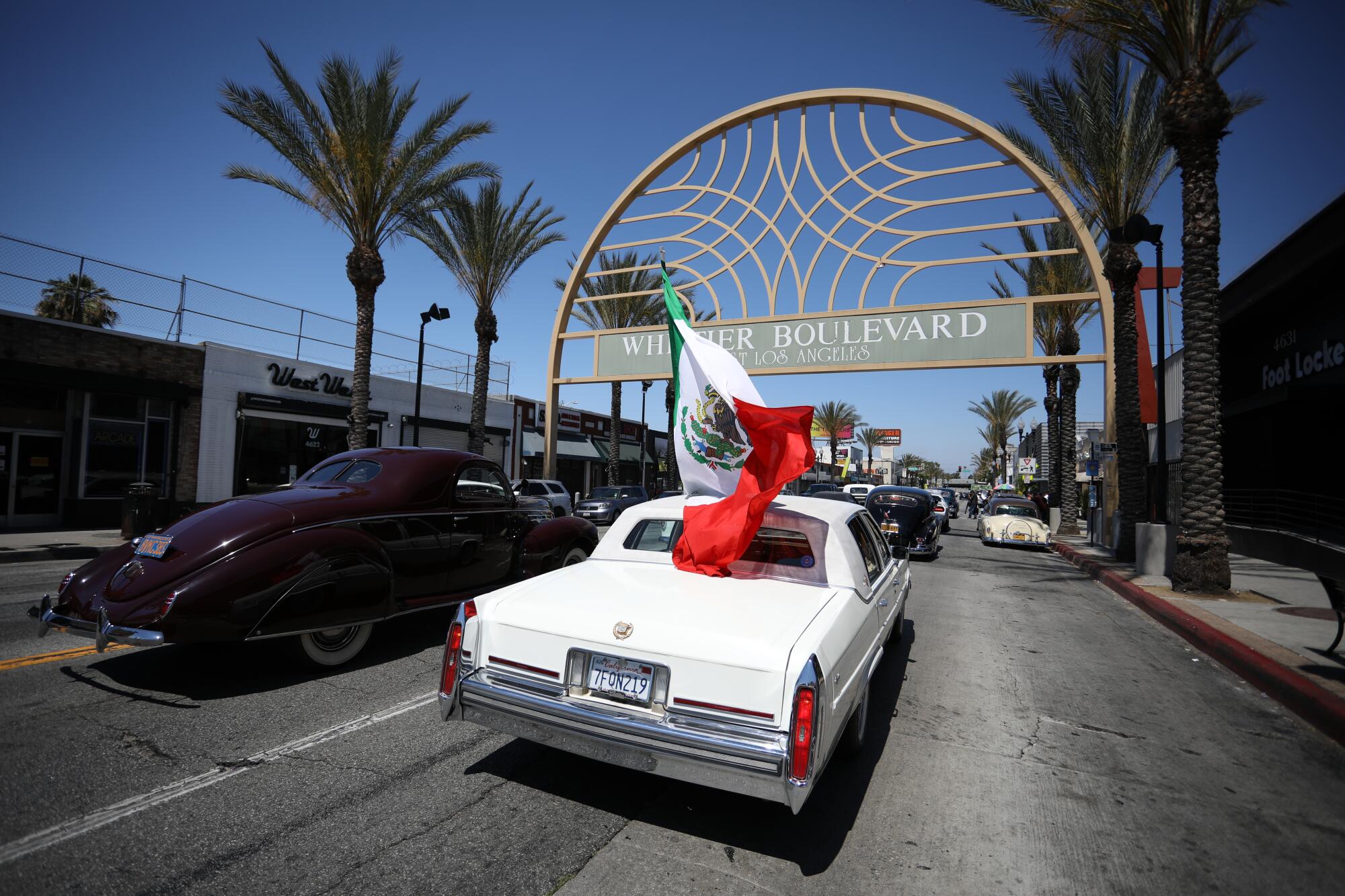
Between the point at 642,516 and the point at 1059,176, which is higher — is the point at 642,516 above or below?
below

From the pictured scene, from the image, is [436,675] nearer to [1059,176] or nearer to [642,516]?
[642,516]

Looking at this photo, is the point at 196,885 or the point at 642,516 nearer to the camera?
the point at 196,885

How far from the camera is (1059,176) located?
17.5 meters

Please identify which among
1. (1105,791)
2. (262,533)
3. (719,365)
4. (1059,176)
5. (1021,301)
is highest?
(1059,176)

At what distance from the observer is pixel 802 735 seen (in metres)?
2.74

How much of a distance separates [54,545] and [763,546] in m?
15.2

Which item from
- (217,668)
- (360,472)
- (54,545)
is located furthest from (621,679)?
(54,545)

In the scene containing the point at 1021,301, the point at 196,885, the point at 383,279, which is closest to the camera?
the point at 196,885

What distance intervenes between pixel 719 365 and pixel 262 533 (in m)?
3.30

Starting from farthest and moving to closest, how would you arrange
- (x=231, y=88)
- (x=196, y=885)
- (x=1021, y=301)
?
(x=1021, y=301)
(x=231, y=88)
(x=196, y=885)

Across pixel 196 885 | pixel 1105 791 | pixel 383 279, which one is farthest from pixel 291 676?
pixel 383 279

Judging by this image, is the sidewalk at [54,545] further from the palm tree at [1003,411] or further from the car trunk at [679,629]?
the palm tree at [1003,411]

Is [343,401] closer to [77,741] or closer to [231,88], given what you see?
[231,88]

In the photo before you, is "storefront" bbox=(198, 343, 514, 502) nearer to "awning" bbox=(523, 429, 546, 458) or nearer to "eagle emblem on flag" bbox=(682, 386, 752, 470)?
"awning" bbox=(523, 429, 546, 458)
